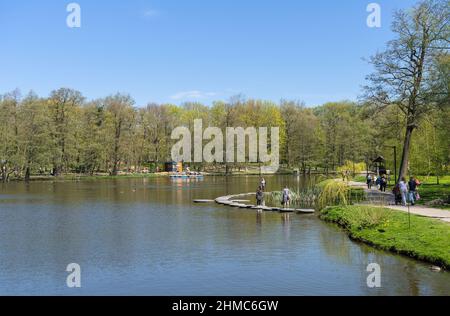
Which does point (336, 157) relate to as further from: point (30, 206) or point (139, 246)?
point (139, 246)

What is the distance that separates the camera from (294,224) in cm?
2475

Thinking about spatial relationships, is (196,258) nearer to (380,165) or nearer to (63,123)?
(380,165)

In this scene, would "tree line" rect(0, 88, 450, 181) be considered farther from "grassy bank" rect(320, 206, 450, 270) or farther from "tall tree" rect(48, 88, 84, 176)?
"grassy bank" rect(320, 206, 450, 270)

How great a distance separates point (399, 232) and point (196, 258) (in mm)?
8232

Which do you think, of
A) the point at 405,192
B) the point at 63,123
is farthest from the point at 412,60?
the point at 63,123

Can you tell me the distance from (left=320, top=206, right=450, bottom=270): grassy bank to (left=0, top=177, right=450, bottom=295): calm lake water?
52 centimetres

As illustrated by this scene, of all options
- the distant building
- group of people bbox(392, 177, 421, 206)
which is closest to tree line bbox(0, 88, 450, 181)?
the distant building

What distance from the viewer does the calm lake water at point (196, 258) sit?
1304cm

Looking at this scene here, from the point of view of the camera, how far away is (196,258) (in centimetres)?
1648

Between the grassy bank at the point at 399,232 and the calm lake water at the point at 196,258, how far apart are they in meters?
0.52

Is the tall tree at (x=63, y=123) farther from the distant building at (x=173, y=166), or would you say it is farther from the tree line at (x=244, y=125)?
the distant building at (x=173, y=166)

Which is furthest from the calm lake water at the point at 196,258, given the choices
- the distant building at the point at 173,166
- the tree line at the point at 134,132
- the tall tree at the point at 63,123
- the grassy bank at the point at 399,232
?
the distant building at the point at 173,166
